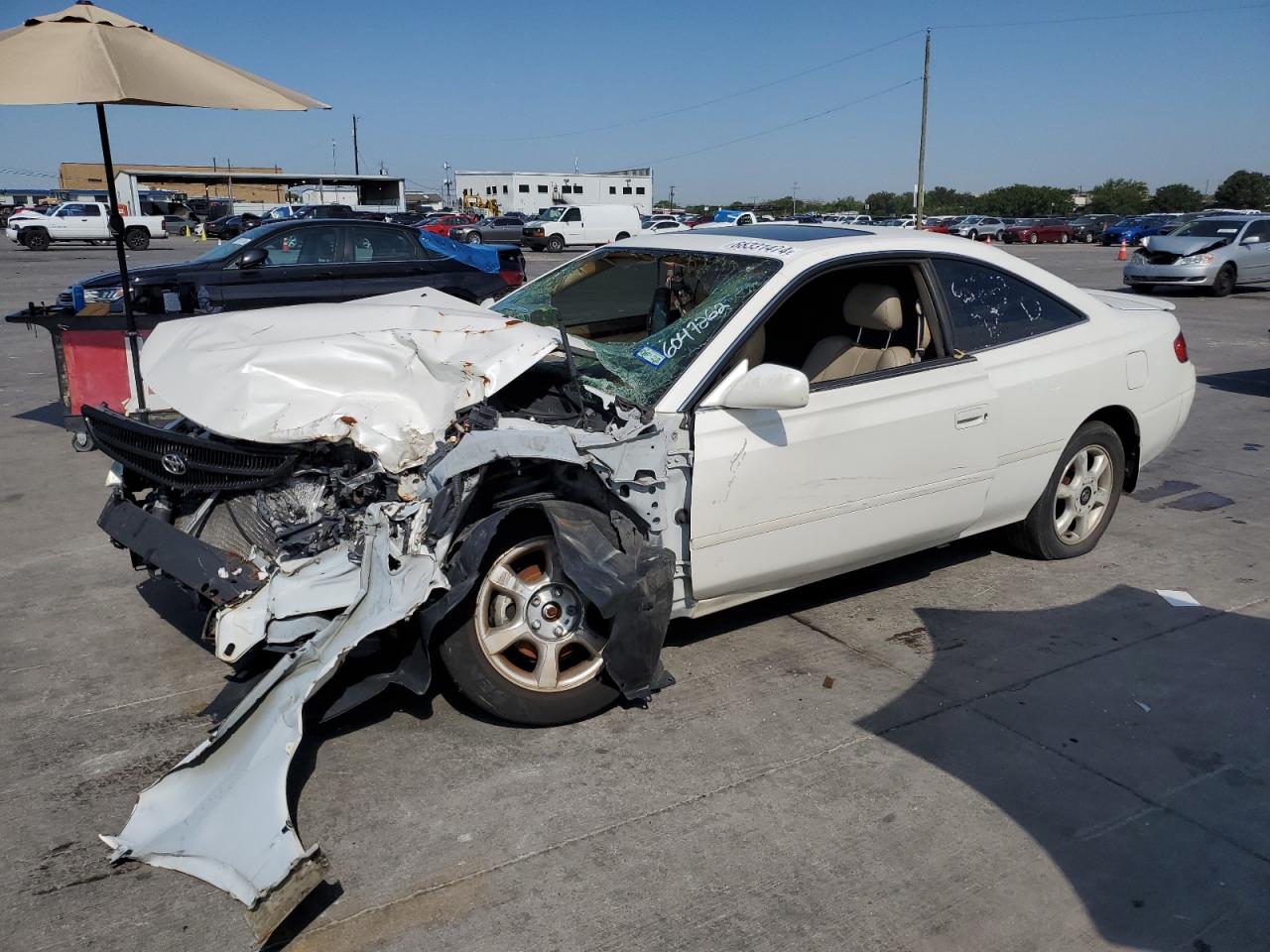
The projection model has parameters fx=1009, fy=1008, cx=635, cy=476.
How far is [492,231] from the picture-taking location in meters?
40.0

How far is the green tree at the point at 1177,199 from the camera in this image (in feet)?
233

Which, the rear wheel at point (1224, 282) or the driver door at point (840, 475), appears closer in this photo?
the driver door at point (840, 475)

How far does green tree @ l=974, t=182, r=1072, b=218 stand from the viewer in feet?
241

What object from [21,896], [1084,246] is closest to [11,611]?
[21,896]

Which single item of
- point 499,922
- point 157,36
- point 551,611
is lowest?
point 499,922

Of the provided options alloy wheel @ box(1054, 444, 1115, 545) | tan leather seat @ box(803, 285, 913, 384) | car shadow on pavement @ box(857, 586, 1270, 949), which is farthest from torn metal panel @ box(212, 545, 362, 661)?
alloy wheel @ box(1054, 444, 1115, 545)

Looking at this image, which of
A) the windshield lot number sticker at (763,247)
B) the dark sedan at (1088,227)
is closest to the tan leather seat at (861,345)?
the windshield lot number sticker at (763,247)

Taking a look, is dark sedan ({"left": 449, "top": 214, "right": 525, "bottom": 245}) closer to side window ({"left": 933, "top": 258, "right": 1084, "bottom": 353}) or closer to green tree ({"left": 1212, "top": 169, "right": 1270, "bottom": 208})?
side window ({"left": 933, "top": 258, "right": 1084, "bottom": 353})

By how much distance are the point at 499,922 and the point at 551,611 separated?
115 cm

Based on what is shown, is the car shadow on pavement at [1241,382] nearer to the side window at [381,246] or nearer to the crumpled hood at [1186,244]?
the side window at [381,246]

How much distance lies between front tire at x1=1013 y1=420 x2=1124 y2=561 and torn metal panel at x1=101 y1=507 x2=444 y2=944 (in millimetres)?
3296

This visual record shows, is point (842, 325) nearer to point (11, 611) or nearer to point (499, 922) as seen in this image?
point (499, 922)

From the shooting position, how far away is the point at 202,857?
2834 mm

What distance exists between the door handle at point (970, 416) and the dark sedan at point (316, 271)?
7.36 metres
